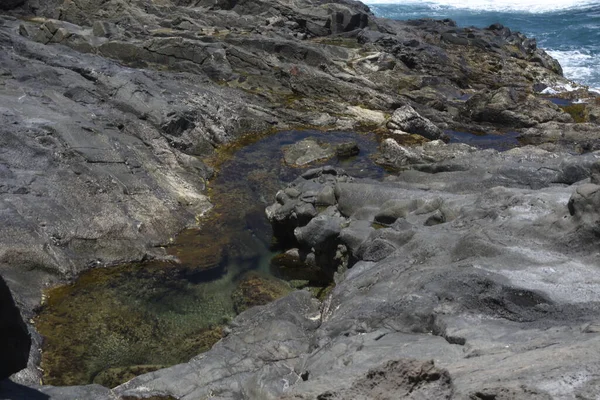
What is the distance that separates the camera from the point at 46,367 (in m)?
13.3

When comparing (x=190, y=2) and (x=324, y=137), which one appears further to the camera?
(x=190, y=2)

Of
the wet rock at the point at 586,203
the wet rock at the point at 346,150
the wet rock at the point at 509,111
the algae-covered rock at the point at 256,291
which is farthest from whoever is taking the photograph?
the wet rock at the point at 509,111

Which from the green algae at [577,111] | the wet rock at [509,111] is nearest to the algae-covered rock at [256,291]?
the wet rock at [509,111]

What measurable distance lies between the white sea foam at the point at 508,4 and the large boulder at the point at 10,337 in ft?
336

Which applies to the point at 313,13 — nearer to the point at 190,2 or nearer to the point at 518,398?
the point at 190,2

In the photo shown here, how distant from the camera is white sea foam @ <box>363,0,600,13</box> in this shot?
9547 centimetres

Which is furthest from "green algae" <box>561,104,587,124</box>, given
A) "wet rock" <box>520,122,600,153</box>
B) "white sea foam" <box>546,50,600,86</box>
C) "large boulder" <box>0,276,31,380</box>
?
"large boulder" <box>0,276,31,380</box>

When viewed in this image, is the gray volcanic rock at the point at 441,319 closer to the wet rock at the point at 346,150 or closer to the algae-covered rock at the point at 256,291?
the algae-covered rock at the point at 256,291

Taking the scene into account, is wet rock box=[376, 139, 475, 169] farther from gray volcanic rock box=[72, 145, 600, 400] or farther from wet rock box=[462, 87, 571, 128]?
gray volcanic rock box=[72, 145, 600, 400]

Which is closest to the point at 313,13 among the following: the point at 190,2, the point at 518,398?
the point at 190,2

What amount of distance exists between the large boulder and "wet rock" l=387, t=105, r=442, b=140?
1047 inches

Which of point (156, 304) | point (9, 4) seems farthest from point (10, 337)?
point (9, 4)

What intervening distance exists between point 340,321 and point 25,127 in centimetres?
1416

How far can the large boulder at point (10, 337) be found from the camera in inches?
323
